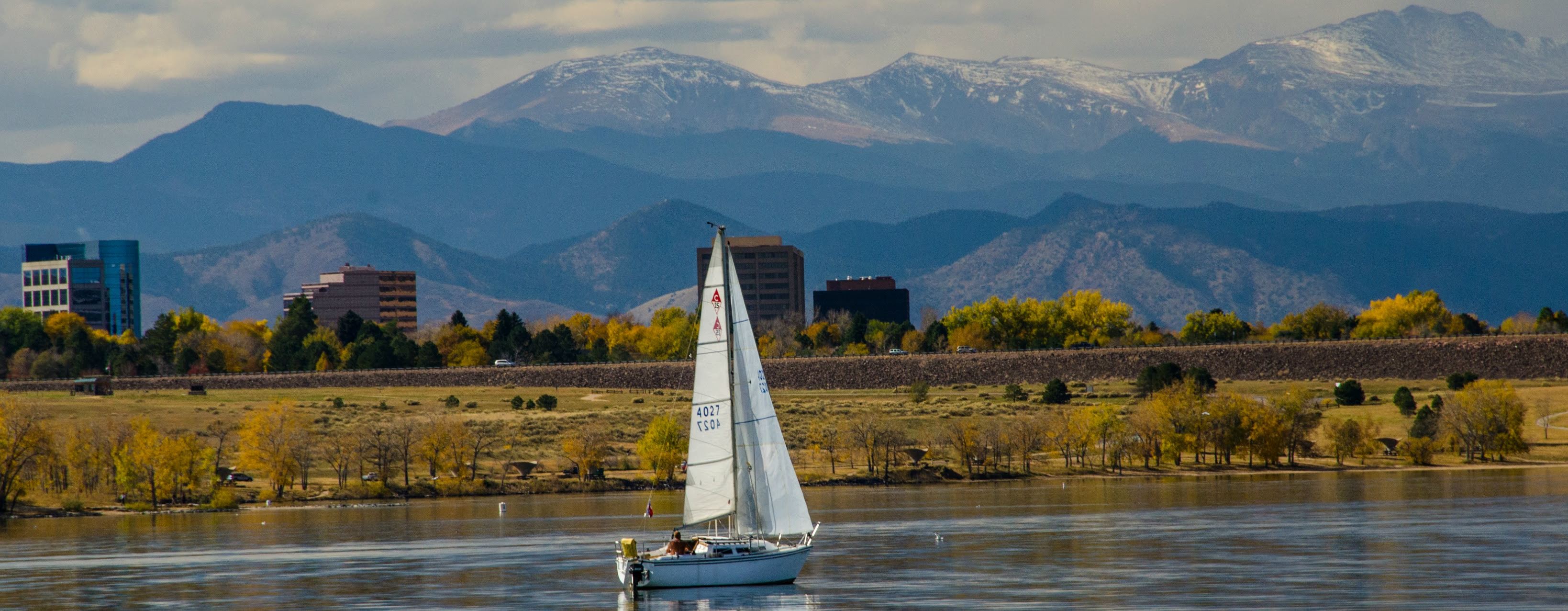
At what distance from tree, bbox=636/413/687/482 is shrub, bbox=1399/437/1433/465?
45858 mm

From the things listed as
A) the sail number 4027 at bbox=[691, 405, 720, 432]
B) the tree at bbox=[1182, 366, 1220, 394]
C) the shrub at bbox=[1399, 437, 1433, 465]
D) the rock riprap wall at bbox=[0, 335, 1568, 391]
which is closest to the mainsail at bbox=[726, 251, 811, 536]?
the sail number 4027 at bbox=[691, 405, 720, 432]

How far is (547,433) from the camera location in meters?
132

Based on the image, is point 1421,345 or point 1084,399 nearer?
point 1084,399

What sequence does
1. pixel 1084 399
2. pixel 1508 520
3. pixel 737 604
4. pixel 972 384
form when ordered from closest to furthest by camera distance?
1. pixel 737 604
2. pixel 1508 520
3. pixel 1084 399
4. pixel 972 384

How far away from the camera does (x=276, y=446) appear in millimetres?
103938

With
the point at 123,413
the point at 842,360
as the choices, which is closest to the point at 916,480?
the point at 123,413

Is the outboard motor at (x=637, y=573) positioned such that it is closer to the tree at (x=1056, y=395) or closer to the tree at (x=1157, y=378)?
the tree at (x=1056, y=395)

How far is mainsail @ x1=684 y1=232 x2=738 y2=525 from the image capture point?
49.8 m

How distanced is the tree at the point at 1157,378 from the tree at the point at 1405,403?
745 inches

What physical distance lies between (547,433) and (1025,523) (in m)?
65.8

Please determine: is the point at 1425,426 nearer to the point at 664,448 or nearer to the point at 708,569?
the point at 664,448

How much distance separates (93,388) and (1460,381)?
121 metres

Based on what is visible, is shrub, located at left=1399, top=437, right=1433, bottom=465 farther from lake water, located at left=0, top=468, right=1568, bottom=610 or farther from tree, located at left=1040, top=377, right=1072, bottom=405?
tree, located at left=1040, top=377, right=1072, bottom=405

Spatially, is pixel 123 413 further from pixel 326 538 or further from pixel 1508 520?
pixel 1508 520
